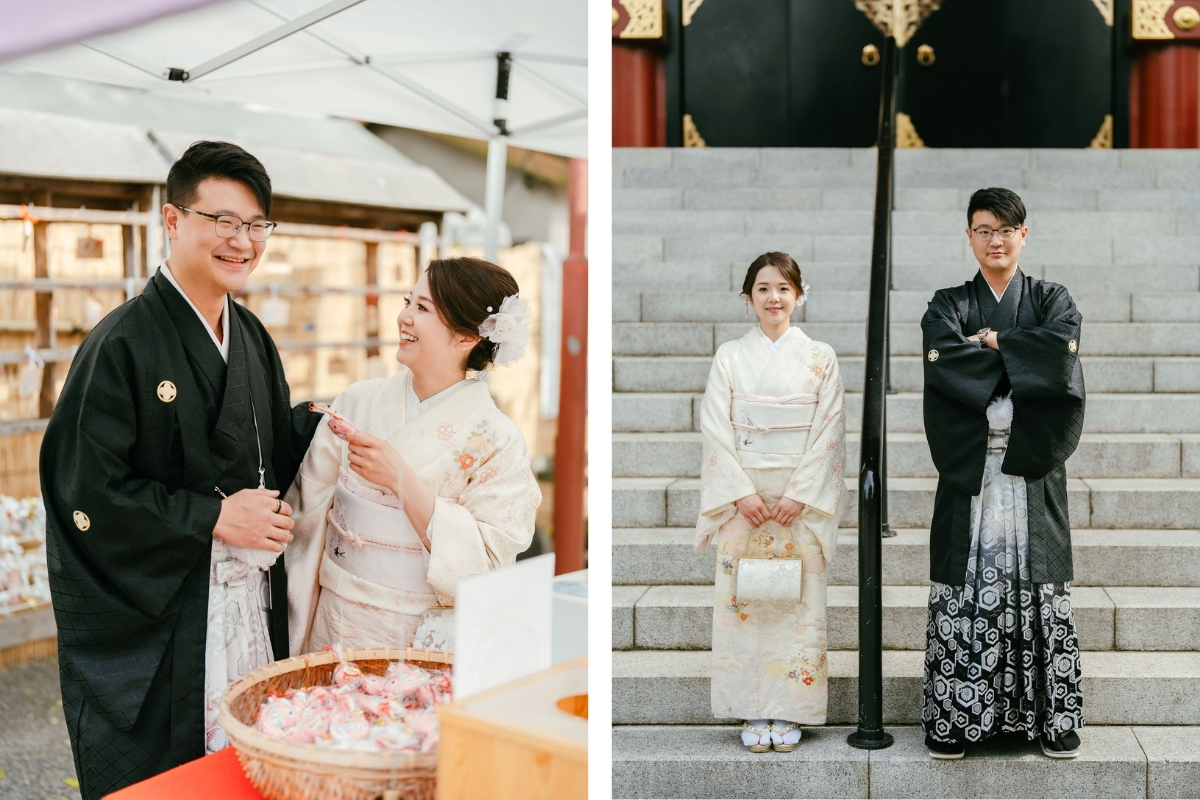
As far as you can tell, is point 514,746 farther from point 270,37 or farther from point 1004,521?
point 1004,521

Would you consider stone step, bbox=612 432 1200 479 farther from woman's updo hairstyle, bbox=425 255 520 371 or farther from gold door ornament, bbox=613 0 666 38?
gold door ornament, bbox=613 0 666 38

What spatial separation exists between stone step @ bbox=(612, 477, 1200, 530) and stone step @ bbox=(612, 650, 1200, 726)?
59 cm

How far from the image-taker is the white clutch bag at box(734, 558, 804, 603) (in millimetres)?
3035

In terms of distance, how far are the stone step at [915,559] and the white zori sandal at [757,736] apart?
0.69 meters

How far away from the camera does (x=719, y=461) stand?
3117mm

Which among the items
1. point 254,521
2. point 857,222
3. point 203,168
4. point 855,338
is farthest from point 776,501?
point 857,222

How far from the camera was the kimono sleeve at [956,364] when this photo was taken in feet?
9.67

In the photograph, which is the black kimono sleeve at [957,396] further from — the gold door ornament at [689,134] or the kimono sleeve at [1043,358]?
the gold door ornament at [689,134]

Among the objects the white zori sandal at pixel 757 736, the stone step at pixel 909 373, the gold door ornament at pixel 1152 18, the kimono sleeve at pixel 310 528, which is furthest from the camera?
the gold door ornament at pixel 1152 18

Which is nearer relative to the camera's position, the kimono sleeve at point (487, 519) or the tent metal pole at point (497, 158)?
the kimono sleeve at point (487, 519)

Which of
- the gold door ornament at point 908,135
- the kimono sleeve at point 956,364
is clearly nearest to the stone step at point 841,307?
the kimono sleeve at point 956,364

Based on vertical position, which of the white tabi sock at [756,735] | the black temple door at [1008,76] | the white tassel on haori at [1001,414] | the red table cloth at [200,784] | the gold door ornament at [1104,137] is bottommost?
the white tabi sock at [756,735]

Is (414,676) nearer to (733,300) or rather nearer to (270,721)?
(270,721)

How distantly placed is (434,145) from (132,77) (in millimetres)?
682
